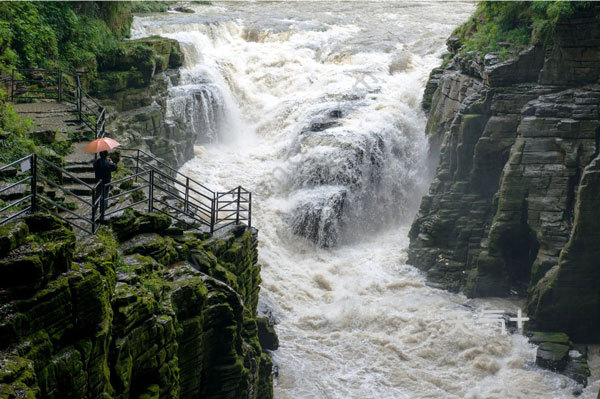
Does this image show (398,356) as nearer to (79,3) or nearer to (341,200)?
(341,200)

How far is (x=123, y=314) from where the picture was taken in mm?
9289

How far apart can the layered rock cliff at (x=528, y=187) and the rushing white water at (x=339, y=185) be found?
1.31 meters

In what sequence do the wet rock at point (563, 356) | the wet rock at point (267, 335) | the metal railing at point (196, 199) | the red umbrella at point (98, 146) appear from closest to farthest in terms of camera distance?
the red umbrella at point (98, 146), the metal railing at point (196, 199), the wet rock at point (563, 356), the wet rock at point (267, 335)

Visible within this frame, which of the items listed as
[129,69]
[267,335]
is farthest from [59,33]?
[267,335]

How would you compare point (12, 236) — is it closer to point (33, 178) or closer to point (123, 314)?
point (33, 178)

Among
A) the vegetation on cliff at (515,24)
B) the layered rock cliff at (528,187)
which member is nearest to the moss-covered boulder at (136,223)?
the layered rock cliff at (528,187)

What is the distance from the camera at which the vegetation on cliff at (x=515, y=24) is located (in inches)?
783

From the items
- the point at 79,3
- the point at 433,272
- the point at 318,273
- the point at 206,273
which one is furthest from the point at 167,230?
the point at 79,3

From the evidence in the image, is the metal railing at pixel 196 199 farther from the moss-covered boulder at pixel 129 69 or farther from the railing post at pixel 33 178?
the railing post at pixel 33 178

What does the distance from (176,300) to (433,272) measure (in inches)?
539

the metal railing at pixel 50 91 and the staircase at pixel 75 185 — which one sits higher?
the metal railing at pixel 50 91

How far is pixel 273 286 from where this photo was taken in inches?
843

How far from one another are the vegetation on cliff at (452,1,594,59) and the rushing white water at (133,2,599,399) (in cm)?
555

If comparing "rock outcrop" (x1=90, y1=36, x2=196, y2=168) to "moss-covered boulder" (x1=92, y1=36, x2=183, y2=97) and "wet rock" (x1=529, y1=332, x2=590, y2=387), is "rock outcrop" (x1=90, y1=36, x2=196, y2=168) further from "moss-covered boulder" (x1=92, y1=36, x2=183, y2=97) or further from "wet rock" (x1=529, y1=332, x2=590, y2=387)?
"wet rock" (x1=529, y1=332, x2=590, y2=387)
